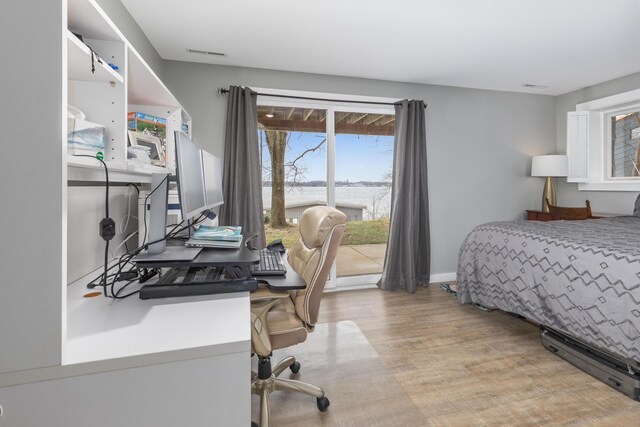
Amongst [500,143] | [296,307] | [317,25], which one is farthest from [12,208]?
[500,143]

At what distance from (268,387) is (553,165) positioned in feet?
13.7

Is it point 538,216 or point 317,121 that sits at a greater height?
point 317,121

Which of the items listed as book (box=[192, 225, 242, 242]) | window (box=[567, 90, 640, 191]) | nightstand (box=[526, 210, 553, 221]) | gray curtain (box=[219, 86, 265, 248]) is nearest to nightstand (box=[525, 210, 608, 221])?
nightstand (box=[526, 210, 553, 221])

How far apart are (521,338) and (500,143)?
262 centimetres

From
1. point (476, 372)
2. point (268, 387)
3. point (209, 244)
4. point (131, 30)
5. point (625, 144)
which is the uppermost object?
point (131, 30)

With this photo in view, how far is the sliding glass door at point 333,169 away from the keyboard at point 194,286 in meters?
2.32

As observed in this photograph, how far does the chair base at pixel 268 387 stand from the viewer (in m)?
1.50

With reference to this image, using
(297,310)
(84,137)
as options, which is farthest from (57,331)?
(297,310)

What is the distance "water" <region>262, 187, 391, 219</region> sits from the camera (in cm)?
361

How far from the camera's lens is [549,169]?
3941mm

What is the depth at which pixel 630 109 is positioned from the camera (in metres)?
3.65

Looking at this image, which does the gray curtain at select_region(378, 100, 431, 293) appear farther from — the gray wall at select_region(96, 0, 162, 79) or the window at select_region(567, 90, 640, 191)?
the gray wall at select_region(96, 0, 162, 79)

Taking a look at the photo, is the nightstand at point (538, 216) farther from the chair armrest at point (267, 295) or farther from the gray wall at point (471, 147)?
the chair armrest at point (267, 295)

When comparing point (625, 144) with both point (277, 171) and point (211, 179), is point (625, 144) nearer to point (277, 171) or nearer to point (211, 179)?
point (277, 171)
